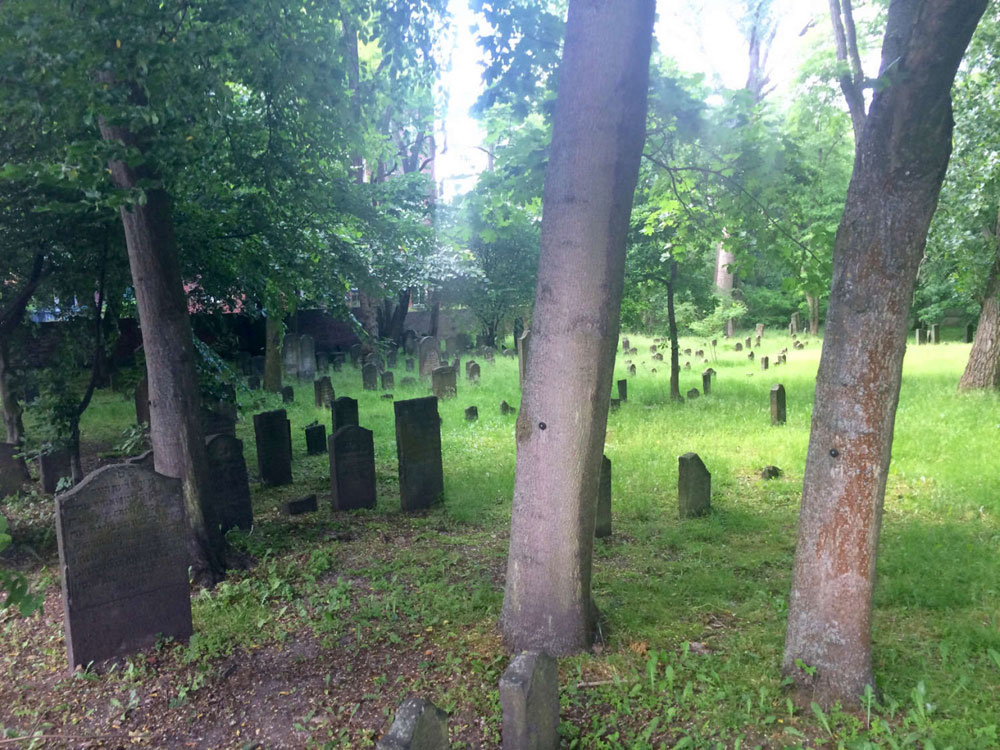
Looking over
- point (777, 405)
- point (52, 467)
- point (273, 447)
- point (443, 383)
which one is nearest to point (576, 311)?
point (273, 447)

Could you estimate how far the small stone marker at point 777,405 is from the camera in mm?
11117

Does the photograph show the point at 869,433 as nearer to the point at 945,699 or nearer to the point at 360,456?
the point at 945,699

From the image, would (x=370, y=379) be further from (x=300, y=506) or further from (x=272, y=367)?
(x=300, y=506)

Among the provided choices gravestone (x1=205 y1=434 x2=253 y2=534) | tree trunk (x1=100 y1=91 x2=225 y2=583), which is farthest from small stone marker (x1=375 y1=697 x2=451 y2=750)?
gravestone (x1=205 y1=434 x2=253 y2=534)

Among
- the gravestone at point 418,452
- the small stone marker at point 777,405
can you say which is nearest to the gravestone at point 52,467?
the gravestone at point 418,452

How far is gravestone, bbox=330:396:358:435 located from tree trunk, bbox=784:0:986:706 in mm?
7099

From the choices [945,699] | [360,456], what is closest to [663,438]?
[360,456]

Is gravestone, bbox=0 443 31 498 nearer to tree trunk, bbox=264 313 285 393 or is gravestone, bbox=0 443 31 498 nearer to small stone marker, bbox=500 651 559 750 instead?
small stone marker, bbox=500 651 559 750

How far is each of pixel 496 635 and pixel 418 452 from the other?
133 inches

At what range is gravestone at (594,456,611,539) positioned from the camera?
20.9 ft

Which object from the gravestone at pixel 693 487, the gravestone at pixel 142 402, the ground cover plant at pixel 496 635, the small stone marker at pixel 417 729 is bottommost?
the ground cover plant at pixel 496 635

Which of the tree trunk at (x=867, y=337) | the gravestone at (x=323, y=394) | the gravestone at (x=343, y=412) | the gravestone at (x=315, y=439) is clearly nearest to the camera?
the tree trunk at (x=867, y=337)

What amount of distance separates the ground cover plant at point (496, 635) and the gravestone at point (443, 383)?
243 inches

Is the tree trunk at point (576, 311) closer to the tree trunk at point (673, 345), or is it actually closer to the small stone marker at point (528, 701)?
the small stone marker at point (528, 701)
